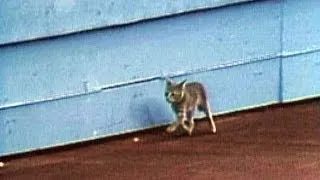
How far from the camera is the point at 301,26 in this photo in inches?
94.0

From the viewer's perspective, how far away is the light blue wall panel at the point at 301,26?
2363 mm

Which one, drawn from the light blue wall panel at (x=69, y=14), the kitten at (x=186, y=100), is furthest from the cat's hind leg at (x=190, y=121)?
the light blue wall panel at (x=69, y=14)

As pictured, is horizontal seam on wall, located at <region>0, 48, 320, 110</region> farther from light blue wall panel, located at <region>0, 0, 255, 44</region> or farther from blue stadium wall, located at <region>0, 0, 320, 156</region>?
light blue wall panel, located at <region>0, 0, 255, 44</region>

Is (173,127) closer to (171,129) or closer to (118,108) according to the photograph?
(171,129)

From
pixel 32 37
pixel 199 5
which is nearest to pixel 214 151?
pixel 199 5

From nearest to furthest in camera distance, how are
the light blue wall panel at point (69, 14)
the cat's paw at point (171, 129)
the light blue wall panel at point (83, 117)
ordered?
the light blue wall panel at point (69, 14) → the light blue wall panel at point (83, 117) → the cat's paw at point (171, 129)

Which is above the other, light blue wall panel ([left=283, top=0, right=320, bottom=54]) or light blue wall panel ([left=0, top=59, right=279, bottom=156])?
light blue wall panel ([left=283, top=0, right=320, bottom=54])

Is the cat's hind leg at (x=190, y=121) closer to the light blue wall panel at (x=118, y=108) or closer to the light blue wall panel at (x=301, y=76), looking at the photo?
the light blue wall panel at (x=118, y=108)

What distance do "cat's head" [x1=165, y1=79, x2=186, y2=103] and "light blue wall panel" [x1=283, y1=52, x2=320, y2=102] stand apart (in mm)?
294

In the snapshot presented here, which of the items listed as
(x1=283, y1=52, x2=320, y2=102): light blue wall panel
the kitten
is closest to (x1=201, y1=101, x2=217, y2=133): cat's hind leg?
the kitten

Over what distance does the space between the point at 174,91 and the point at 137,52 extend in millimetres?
117

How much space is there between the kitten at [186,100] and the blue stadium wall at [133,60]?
6 centimetres

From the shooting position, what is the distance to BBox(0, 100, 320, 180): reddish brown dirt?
2141 millimetres

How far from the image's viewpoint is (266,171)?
213 cm
